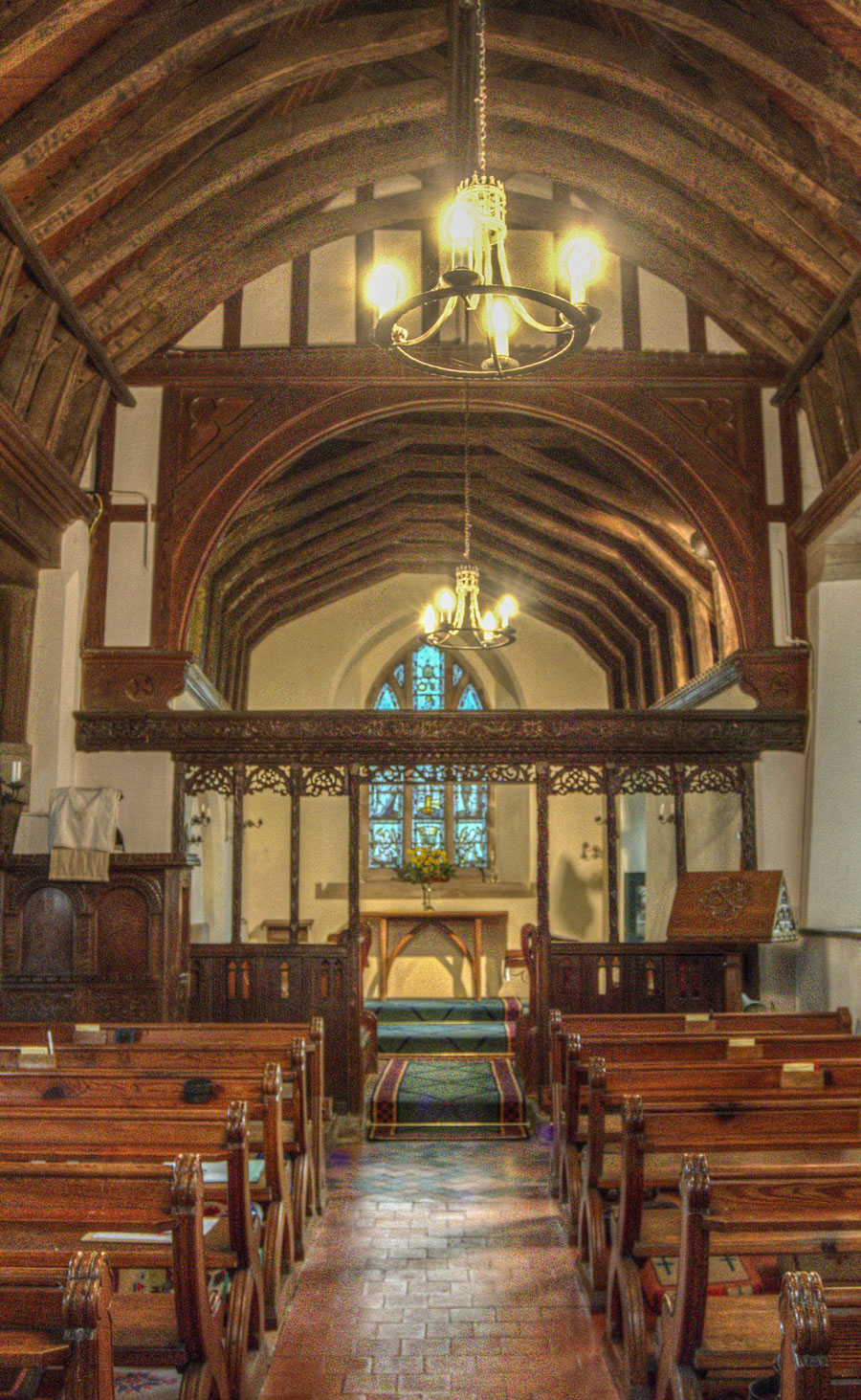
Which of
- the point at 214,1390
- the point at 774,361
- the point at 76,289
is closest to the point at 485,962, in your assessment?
the point at 774,361

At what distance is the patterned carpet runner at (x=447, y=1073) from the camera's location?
26.2ft

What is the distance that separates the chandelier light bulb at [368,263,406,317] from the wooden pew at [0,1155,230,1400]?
3560 mm

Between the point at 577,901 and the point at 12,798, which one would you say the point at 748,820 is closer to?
the point at 12,798

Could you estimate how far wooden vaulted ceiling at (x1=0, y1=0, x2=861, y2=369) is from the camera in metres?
Answer: 6.54

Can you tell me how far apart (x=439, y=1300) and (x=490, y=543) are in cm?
1027

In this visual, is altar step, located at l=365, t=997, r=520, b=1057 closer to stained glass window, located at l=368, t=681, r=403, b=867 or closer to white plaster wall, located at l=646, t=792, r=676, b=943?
white plaster wall, located at l=646, t=792, r=676, b=943

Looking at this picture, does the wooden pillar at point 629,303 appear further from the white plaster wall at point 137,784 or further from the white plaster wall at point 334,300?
the white plaster wall at point 137,784

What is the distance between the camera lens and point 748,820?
9.14m

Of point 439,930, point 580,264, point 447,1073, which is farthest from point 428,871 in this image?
point 580,264

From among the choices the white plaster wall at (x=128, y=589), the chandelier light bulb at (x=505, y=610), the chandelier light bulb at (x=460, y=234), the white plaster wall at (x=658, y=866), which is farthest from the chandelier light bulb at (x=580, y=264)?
the white plaster wall at (x=658, y=866)

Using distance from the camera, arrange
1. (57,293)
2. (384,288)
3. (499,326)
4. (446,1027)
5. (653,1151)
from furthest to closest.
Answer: (446,1027), (57,293), (499,326), (384,288), (653,1151)

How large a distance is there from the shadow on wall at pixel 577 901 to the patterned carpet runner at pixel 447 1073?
9.38 feet

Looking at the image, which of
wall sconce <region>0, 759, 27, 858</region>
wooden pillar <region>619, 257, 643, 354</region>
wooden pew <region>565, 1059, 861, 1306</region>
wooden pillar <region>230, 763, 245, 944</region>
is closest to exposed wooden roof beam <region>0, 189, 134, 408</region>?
wall sconce <region>0, 759, 27, 858</region>

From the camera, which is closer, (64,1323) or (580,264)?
(64,1323)
